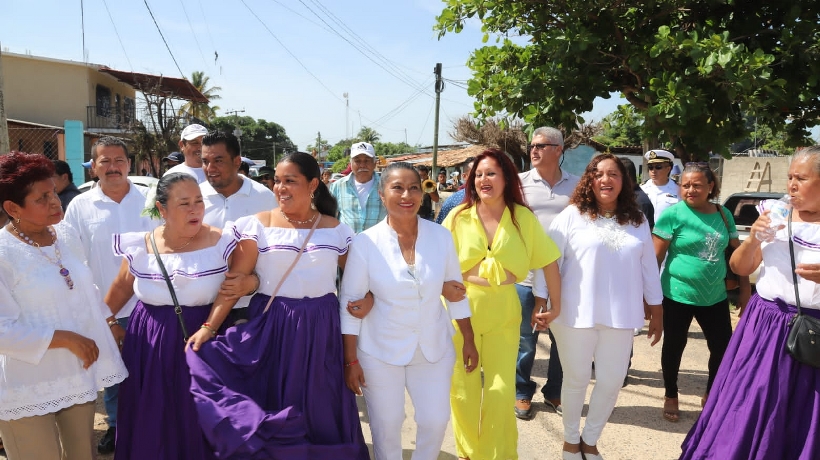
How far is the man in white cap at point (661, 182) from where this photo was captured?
20.0 feet

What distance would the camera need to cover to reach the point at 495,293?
10.8ft

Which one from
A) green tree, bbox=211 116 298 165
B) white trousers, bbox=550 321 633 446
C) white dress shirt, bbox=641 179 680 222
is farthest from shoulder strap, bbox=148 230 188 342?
green tree, bbox=211 116 298 165

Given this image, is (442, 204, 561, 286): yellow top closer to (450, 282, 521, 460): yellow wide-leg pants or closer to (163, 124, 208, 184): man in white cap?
(450, 282, 521, 460): yellow wide-leg pants

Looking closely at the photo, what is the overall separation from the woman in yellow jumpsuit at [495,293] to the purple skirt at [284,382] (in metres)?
0.74

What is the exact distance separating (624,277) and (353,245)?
1.66 meters

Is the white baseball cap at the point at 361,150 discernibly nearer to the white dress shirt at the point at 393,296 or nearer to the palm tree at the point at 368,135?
the white dress shirt at the point at 393,296

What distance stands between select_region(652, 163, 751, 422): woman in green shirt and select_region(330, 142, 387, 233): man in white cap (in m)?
2.60

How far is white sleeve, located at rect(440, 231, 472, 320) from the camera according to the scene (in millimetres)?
3061

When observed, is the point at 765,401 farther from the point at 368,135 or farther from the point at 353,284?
the point at 368,135

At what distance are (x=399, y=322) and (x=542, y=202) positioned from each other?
6.41 feet

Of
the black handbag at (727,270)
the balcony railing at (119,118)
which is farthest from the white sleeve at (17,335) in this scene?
the balcony railing at (119,118)

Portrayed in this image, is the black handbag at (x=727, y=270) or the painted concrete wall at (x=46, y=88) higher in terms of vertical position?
the painted concrete wall at (x=46, y=88)

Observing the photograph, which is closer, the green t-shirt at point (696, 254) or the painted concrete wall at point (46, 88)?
the green t-shirt at point (696, 254)

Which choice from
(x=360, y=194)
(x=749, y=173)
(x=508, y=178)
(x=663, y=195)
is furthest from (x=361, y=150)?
(x=749, y=173)
